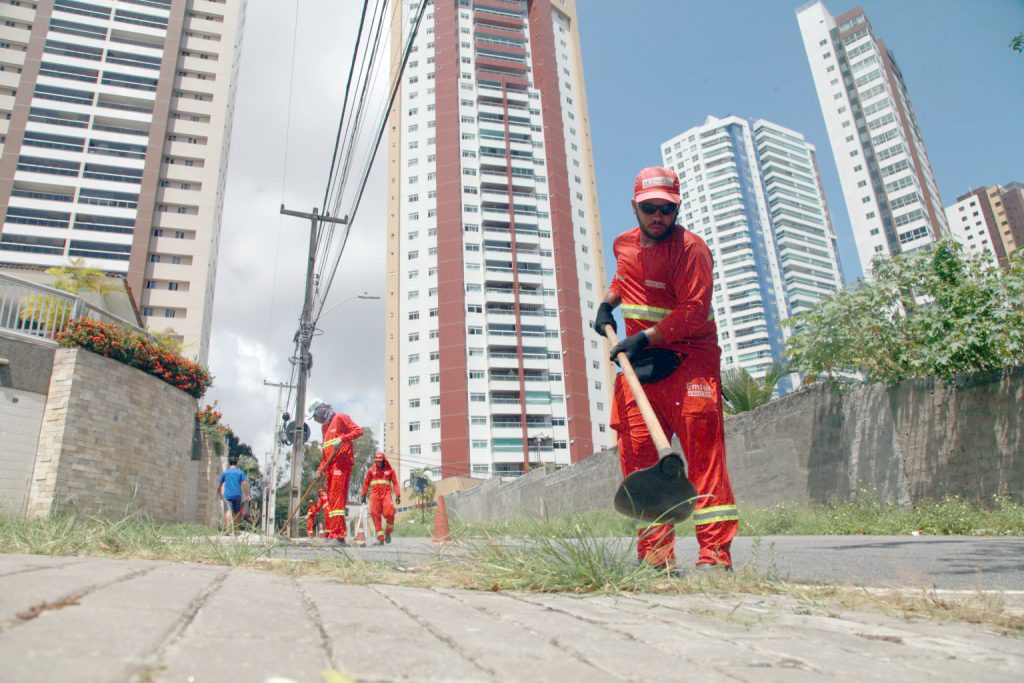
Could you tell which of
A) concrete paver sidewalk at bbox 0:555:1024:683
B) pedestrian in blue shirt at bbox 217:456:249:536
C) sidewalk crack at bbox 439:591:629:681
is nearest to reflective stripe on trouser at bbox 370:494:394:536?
pedestrian in blue shirt at bbox 217:456:249:536

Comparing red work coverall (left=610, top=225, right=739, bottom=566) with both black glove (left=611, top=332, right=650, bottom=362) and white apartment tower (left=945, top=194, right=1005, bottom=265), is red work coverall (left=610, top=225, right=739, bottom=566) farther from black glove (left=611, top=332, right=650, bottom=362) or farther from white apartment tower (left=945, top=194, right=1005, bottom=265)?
white apartment tower (left=945, top=194, right=1005, bottom=265)

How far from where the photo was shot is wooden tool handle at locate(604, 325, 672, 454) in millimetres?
3014

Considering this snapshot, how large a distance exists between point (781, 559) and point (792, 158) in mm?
136350

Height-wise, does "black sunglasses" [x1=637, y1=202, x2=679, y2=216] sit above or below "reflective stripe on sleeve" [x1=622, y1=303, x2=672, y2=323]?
above

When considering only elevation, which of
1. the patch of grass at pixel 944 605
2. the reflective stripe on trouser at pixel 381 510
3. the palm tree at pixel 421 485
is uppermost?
the palm tree at pixel 421 485

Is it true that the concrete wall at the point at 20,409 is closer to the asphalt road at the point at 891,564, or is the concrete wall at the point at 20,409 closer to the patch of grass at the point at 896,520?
the asphalt road at the point at 891,564

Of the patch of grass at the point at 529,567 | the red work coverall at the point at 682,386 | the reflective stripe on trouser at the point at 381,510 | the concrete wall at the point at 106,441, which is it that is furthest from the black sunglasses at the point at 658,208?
the concrete wall at the point at 106,441

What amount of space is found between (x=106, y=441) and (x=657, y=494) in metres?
12.3

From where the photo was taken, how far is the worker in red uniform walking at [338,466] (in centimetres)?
871

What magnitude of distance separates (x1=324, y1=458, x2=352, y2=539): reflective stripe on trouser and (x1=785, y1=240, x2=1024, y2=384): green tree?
7.48 meters

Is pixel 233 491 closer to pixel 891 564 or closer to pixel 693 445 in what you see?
pixel 693 445

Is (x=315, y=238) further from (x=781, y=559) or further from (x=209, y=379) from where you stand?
(x=781, y=559)

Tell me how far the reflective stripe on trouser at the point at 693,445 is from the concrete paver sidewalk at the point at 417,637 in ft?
2.83

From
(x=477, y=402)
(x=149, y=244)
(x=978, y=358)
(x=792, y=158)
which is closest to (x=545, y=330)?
(x=477, y=402)
